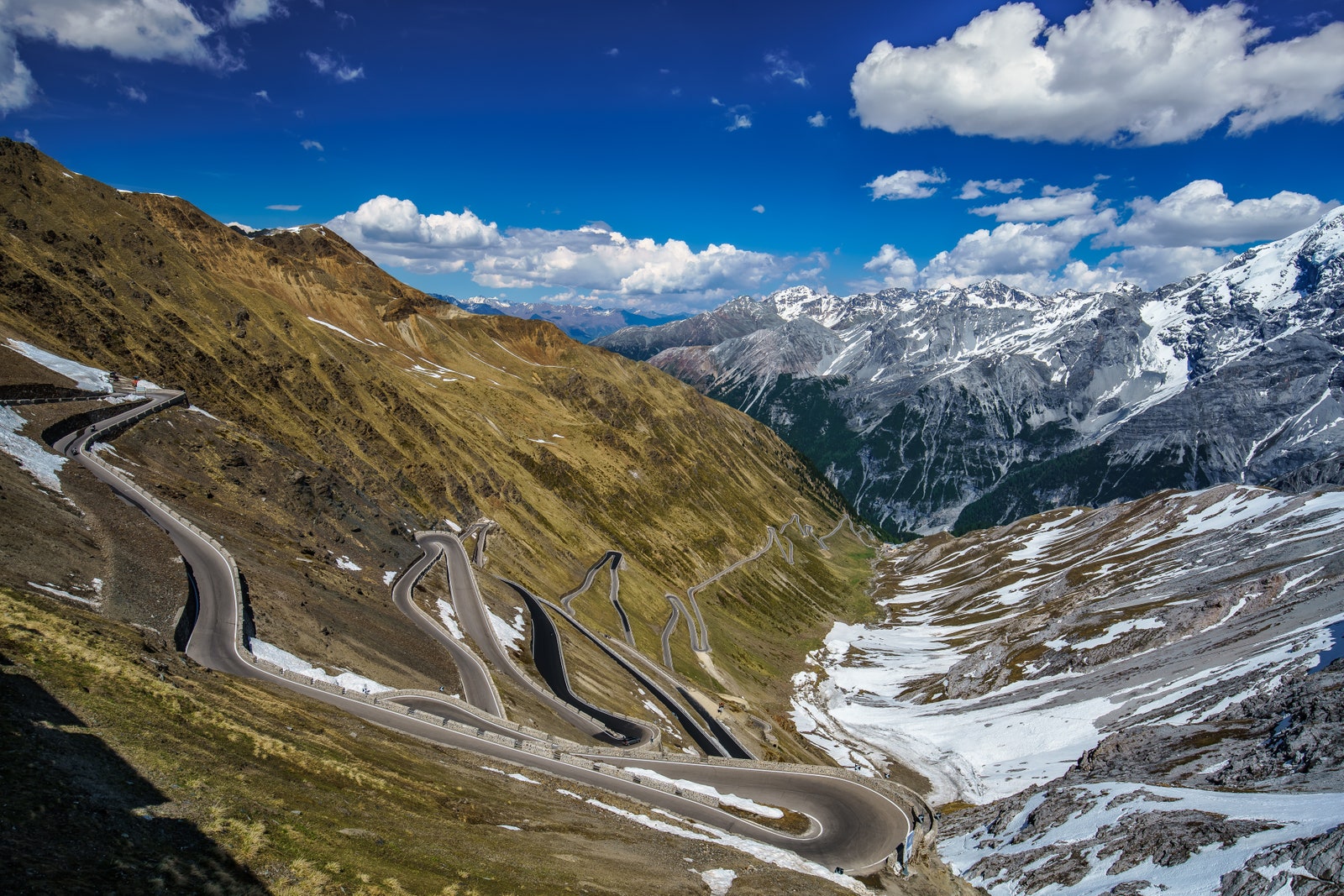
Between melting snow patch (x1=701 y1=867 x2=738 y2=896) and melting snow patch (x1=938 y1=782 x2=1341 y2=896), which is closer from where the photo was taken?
melting snow patch (x1=701 y1=867 x2=738 y2=896)

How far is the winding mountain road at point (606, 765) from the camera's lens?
139ft

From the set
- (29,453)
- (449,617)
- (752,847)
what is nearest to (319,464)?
(449,617)

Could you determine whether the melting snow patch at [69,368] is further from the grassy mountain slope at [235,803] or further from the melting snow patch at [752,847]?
the melting snow patch at [752,847]

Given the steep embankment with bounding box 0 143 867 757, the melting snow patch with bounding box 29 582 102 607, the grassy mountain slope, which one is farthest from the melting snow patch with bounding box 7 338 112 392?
the grassy mountain slope

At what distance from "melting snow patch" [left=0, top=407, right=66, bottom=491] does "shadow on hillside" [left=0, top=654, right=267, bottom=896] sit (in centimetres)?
3292

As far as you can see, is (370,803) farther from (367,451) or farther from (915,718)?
(915,718)

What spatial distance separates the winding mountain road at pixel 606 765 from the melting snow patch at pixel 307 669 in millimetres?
1451

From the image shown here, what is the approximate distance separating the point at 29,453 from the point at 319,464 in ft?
106

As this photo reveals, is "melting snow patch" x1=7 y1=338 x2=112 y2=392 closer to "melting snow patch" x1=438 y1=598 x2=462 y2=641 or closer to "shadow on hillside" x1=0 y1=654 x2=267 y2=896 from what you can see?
"melting snow patch" x1=438 y1=598 x2=462 y2=641

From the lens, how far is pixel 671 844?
36.7 m

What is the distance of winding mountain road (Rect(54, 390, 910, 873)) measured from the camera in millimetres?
42438

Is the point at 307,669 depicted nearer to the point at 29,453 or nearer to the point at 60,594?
the point at 60,594

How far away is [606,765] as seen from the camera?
4847cm

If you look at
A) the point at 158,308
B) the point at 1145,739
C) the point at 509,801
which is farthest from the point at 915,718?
the point at 158,308
